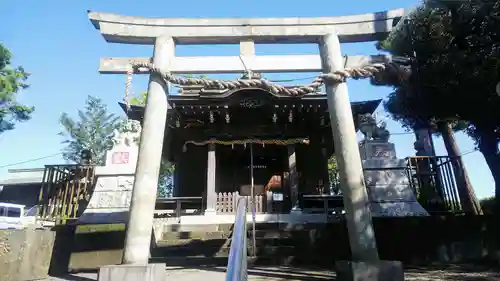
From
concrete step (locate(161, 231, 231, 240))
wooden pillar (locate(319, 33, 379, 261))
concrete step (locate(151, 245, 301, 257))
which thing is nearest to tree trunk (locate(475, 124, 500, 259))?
concrete step (locate(151, 245, 301, 257))

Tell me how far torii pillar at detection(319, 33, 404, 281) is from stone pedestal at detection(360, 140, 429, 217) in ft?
10.5

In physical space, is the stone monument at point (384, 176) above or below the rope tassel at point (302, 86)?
below

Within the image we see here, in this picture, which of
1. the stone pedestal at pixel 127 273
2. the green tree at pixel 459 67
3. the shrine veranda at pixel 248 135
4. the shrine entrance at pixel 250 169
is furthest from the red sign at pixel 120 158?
the green tree at pixel 459 67

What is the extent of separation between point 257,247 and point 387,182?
4136 millimetres

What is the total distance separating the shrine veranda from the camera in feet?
19.3

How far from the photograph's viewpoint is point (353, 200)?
5648 millimetres

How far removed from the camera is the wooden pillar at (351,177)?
214 inches

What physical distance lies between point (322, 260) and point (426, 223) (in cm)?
252

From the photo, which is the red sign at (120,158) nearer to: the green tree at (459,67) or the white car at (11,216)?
the green tree at (459,67)

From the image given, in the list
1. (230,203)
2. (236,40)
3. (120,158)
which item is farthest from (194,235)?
(236,40)

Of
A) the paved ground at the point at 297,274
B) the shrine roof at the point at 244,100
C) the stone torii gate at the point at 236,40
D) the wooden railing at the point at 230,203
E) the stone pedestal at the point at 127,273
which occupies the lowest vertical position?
the paved ground at the point at 297,274

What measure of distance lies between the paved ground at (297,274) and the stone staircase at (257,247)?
0.71 meters

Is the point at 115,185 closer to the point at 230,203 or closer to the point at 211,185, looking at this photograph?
the point at 211,185

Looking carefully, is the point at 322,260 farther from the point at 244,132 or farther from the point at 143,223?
the point at 244,132
